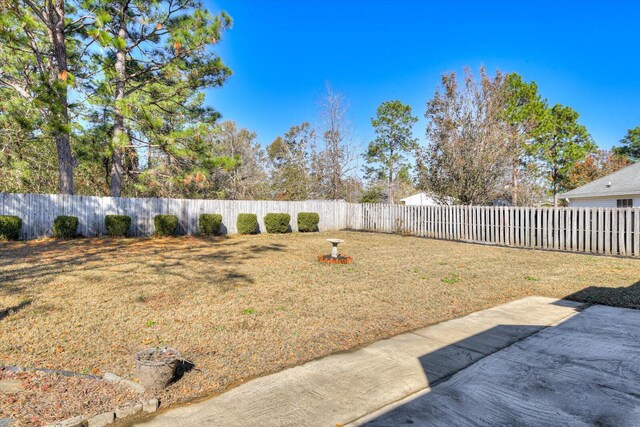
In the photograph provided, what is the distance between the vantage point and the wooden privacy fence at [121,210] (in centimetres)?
1123

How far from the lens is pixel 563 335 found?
152 inches

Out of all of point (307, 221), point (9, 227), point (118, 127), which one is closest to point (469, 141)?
point (307, 221)

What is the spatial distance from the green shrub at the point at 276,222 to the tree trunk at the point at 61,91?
737 cm

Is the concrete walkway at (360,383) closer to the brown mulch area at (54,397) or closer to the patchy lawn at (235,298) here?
the patchy lawn at (235,298)

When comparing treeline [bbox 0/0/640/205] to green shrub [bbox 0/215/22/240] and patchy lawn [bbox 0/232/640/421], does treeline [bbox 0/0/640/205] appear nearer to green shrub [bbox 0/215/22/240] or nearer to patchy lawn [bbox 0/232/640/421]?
green shrub [bbox 0/215/22/240]

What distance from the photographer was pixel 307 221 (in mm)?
16688

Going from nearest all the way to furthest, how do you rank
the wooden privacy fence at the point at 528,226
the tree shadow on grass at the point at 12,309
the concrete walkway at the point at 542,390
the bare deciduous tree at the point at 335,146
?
the concrete walkway at the point at 542,390, the tree shadow on grass at the point at 12,309, the wooden privacy fence at the point at 528,226, the bare deciduous tree at the point at 335,146

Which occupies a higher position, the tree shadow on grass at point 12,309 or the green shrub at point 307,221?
the green shrub at point 307,221

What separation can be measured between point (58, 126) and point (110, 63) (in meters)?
4.58

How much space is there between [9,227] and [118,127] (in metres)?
4.87

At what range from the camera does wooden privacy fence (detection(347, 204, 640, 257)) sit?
938cm

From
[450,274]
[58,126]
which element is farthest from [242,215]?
[450,274]

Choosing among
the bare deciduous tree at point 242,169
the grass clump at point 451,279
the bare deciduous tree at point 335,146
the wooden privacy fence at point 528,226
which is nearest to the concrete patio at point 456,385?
the grass clump at point 451,279

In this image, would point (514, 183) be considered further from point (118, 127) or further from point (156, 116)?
point (118, 127)
